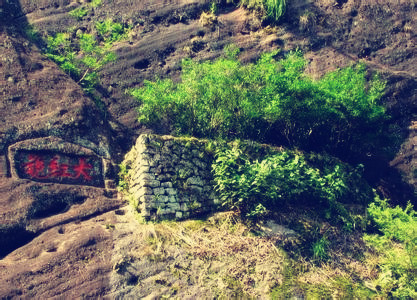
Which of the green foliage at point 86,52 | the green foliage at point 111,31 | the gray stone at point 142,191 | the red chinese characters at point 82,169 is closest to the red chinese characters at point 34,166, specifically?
the red chinese characters at point 82,169

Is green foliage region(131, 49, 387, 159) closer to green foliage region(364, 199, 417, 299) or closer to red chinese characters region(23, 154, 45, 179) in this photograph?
green foliage region(364, 199, 417, 299)

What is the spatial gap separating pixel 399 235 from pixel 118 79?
8.32 m

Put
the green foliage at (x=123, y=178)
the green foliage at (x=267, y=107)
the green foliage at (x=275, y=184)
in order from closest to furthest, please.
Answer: the green foliage at (x=275, y=184)
the green foliage at (x=123, y=178)
the green foliage at (x=267, y=107)

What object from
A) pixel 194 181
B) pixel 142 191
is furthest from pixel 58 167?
pixel 194 181

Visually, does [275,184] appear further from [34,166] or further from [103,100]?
[103,100]

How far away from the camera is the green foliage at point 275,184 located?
34.0 ft

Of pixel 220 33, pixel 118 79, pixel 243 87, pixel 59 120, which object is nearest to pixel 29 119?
pixel 59 120

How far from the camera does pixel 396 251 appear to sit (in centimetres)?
1011

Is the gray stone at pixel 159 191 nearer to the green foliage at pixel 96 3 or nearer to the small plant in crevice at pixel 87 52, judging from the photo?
the small plant in crevice at pixel 87 52

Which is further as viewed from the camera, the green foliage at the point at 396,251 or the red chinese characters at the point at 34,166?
the red chinese characters at the point at 34,166

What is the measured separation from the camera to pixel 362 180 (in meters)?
12.7

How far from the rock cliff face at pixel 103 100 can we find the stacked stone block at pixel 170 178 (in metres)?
0.22

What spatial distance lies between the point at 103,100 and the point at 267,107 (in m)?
4.58

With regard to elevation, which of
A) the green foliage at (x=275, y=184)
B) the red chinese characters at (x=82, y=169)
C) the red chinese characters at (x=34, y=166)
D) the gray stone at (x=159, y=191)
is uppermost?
the red chinese characters at (x=34, y=166)
